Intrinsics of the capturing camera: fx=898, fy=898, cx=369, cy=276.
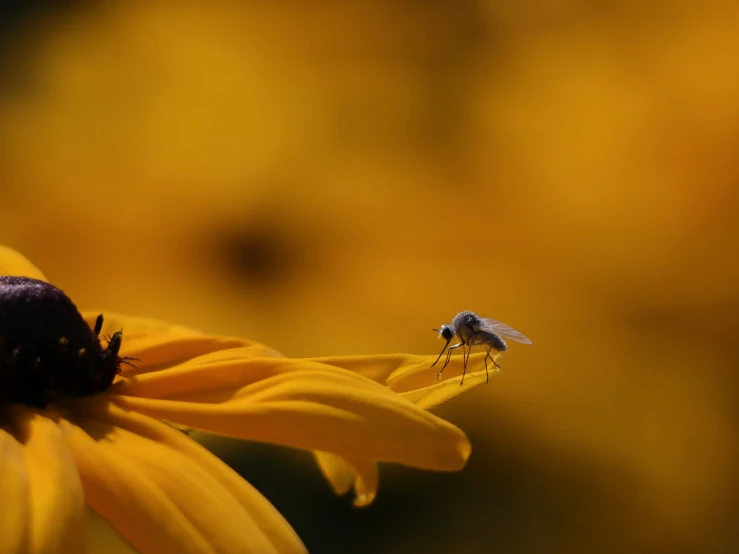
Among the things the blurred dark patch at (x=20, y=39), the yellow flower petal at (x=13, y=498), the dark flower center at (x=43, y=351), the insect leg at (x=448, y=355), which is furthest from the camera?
the blurred dark patch at (x=20, y=39)

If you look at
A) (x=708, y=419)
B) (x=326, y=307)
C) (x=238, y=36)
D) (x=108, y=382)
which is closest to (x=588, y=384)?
(x=708, y=419)

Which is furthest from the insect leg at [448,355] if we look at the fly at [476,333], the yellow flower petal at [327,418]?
the yellow flower petal at [327,418]

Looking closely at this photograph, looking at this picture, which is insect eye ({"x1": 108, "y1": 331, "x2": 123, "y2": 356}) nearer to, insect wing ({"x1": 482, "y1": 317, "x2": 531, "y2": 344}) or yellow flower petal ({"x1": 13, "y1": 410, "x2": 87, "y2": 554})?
yellow flower petal ({"x1": 13, "y1": 410, "x2": 87, "y2": 554})

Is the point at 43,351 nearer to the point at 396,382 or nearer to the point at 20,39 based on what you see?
the point at 396,382

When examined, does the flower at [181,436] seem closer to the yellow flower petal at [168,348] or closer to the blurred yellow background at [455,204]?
the yellow flower petal at [168,348]

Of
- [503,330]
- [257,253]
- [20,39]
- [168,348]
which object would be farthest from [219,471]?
[20,39]

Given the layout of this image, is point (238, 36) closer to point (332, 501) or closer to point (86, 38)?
point (86, 38)

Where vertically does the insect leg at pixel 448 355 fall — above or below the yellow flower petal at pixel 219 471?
above

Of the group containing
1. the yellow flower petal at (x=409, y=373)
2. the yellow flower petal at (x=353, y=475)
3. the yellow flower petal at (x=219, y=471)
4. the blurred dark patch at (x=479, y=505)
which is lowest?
the blurred dark patch at (x=479, y=505)
